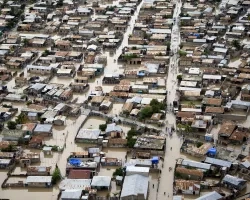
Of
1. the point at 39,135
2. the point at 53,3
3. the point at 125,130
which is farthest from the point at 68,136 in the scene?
the point at 53,3

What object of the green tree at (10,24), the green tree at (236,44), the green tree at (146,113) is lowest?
the green tree at (146,113)

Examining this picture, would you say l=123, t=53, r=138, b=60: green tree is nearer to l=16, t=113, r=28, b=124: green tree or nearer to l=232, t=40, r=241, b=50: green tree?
l=232, t=40, r=241, b=50: green tree

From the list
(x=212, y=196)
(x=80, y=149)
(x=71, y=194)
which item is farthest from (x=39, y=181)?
(x=212, y=196)

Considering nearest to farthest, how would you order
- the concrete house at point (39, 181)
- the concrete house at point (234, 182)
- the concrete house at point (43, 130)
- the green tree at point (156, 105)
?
the concrete house at point (234, 182), the concrete house at point (39, 181), the concrete house at point (43, 130), the green tree at point (156, 105)

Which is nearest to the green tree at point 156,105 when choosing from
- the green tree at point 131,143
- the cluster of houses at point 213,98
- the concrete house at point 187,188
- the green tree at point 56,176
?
the cluster of houses at point 213,98

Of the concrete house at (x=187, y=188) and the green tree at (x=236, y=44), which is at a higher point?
the green tree at (x=236, y=44)

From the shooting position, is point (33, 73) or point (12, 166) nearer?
point (12, 166)

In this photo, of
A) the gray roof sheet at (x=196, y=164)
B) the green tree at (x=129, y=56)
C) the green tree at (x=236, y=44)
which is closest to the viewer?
the gray roof sheet at (x=196, y=164)

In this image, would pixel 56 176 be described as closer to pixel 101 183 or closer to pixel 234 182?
pixel 101 183

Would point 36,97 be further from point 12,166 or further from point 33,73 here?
point 12,166

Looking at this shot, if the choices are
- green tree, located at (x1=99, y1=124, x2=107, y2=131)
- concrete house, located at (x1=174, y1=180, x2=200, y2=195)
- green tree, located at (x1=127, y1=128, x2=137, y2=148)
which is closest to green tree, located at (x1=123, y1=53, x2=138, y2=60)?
green tree, located at (x1=99, y1=124, x2=107, y2=131)

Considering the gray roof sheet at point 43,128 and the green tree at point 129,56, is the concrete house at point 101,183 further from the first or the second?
the green tree at point 129,56
